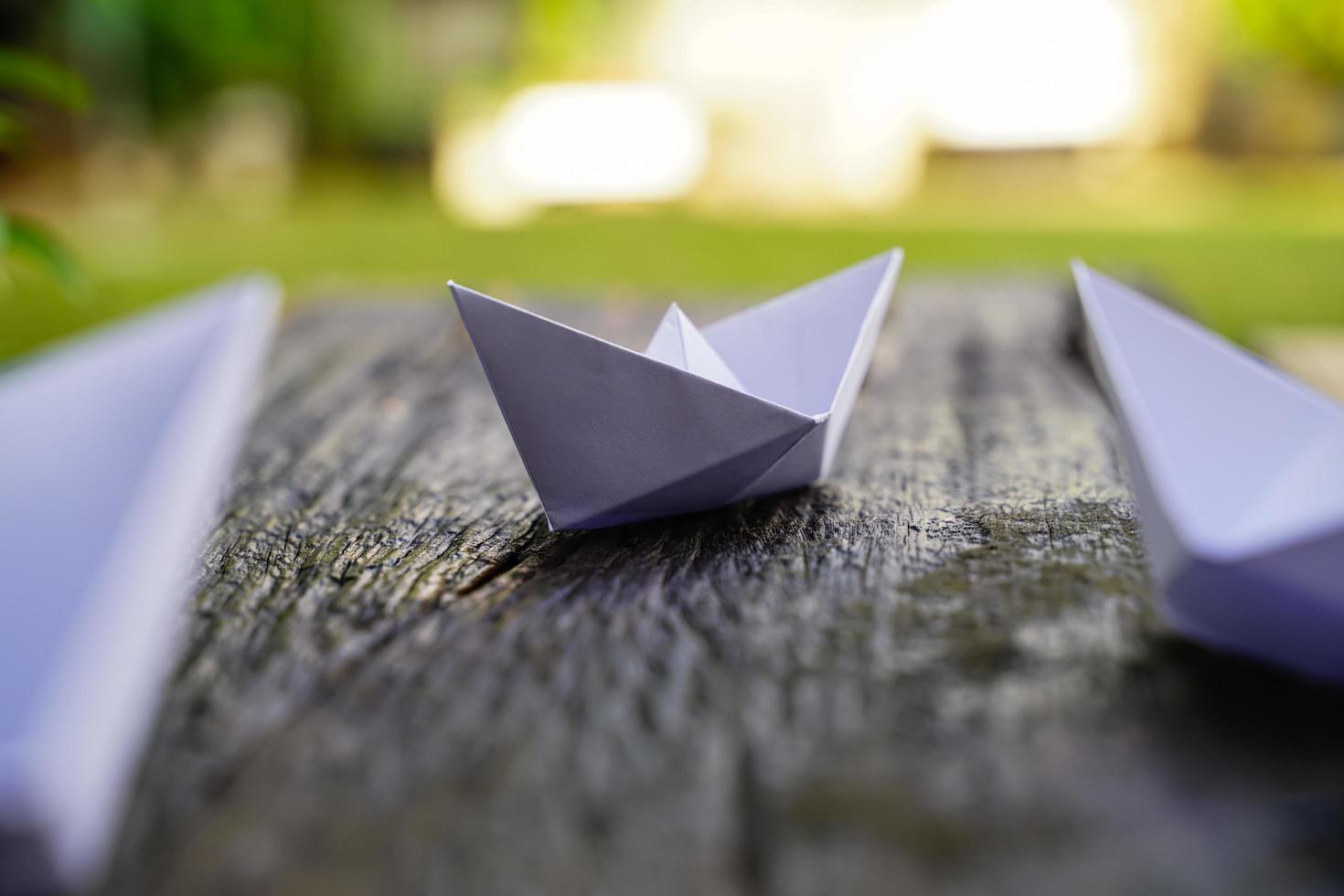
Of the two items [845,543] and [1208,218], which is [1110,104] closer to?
[1208,218]

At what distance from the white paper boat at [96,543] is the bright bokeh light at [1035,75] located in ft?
14.0

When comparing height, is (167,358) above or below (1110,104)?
below

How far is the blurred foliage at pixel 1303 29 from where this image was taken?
3.33m

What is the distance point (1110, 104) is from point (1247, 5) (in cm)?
83

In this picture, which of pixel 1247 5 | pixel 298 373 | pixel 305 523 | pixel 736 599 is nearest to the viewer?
pixel 736 599

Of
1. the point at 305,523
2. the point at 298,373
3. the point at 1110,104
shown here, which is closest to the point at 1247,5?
the point at 1110,104

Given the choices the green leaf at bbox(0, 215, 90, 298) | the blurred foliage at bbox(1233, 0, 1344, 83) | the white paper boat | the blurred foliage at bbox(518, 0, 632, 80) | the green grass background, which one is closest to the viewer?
the white paper boat

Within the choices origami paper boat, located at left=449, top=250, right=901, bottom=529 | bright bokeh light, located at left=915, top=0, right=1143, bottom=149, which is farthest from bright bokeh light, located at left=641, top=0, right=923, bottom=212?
origami paper boat, located at left=449, top=250, right=901, bottom=529

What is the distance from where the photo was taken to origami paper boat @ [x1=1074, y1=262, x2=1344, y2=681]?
0.32 meters

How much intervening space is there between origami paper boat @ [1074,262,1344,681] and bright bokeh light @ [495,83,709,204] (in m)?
3.91

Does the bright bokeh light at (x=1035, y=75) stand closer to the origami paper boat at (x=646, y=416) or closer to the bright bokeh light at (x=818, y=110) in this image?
the bright bokeh light at (x=818, y=110)

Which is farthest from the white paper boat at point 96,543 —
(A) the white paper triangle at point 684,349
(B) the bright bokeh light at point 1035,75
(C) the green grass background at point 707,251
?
(B) the bright bokeh light at point 1035,75

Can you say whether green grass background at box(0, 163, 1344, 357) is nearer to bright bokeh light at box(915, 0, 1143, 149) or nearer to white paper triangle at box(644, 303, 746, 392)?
bright bokeh light at box(915, 0, 1143, 149)

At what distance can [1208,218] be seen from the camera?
125 inches
